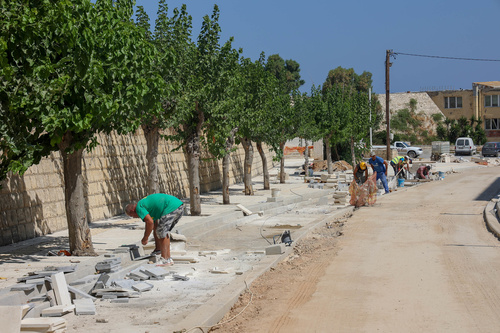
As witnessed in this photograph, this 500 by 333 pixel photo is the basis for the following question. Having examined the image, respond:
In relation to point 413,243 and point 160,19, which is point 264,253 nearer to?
point 413,243

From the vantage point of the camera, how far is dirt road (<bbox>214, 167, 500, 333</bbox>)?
7004 mm

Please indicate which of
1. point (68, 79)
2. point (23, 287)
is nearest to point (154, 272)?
point (23, 287)

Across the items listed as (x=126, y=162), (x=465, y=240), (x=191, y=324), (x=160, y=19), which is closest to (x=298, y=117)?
(x=126, y=162)

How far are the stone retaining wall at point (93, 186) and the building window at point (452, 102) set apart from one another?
198 feet

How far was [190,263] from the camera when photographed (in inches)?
452

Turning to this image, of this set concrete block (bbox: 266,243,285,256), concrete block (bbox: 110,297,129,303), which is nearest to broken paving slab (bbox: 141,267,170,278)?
concrete block (bbox: 110,297,129,303)

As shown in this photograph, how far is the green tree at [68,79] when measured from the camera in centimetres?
934

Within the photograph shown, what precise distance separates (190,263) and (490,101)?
72.1m

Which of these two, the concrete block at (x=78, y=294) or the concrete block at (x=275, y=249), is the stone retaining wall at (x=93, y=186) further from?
the concrete block at (x=275, y=249)

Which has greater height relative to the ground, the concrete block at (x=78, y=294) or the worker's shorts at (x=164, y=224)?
the worker's shorts at (x=164, y=224)

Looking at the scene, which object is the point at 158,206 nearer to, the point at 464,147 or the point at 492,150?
the point at 492,150

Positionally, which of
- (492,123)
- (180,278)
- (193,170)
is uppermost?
(492,123)

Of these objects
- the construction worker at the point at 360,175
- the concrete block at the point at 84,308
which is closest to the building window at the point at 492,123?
the construction worker at the point at 360,175

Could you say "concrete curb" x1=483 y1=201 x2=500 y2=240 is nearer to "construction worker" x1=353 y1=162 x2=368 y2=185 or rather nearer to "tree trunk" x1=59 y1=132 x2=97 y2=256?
"construction worker" x1=353 y1=162 x2=368 y2=185
